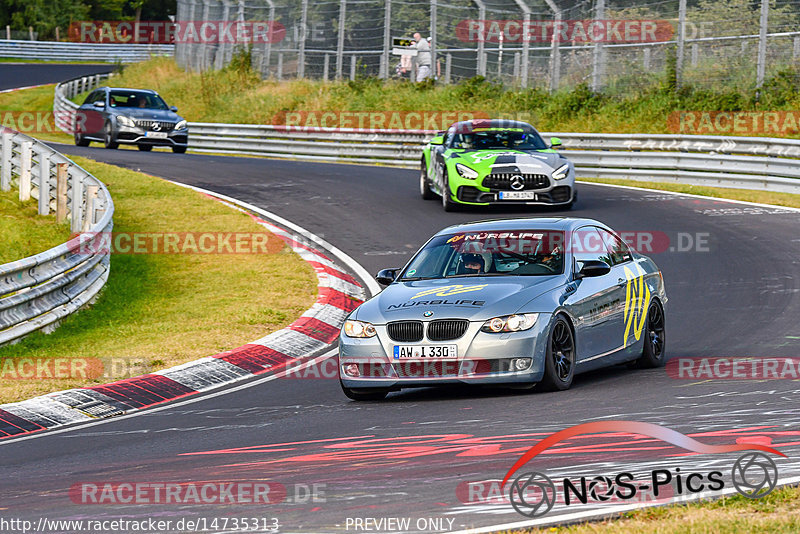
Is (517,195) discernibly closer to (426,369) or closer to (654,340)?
(654,340)

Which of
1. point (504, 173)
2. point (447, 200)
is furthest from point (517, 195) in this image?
point (447, 200)

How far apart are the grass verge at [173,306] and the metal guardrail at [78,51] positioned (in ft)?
172

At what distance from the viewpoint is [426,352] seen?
29.5 feet

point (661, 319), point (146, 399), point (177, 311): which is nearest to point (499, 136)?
point (177, 311)

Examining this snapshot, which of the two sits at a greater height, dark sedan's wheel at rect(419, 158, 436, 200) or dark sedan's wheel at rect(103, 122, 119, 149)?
dark sedan's wheel at rect(103, 122, 119, 149)

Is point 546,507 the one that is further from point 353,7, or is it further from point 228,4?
point 228,4

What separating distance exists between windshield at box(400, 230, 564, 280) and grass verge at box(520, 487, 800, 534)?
4568 mm

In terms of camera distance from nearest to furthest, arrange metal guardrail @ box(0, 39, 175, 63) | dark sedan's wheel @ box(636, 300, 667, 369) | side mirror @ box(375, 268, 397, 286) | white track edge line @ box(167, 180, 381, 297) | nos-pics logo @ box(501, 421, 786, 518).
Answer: nos-pics logo @ box(501, 421, 786, 518)
side mirror @ box(375, 268, 397, 286)
dark sedan's wheel @ box(636, 300, 667, 369)
white track edge line @ box(167, 180, 381, 297)
metal guardrail @ box(0, 39, 175, 63)

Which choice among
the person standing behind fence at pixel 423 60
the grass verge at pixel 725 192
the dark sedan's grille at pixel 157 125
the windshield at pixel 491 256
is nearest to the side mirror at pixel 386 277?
the windshield at pixel 491 256

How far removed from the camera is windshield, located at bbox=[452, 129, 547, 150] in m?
20.5

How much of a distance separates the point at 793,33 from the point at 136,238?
49.1 feet

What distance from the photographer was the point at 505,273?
393 inches

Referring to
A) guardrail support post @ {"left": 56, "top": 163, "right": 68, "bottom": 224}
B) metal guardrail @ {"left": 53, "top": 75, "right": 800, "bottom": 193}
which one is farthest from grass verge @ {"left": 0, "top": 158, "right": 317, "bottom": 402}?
metal guardrail @ {"left": 53, "top": 75, "right": 800, "bottom": 193}

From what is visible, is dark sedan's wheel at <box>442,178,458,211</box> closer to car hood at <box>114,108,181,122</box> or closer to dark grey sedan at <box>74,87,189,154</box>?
dark grey sedan at <box>74,87,189,154</box>
